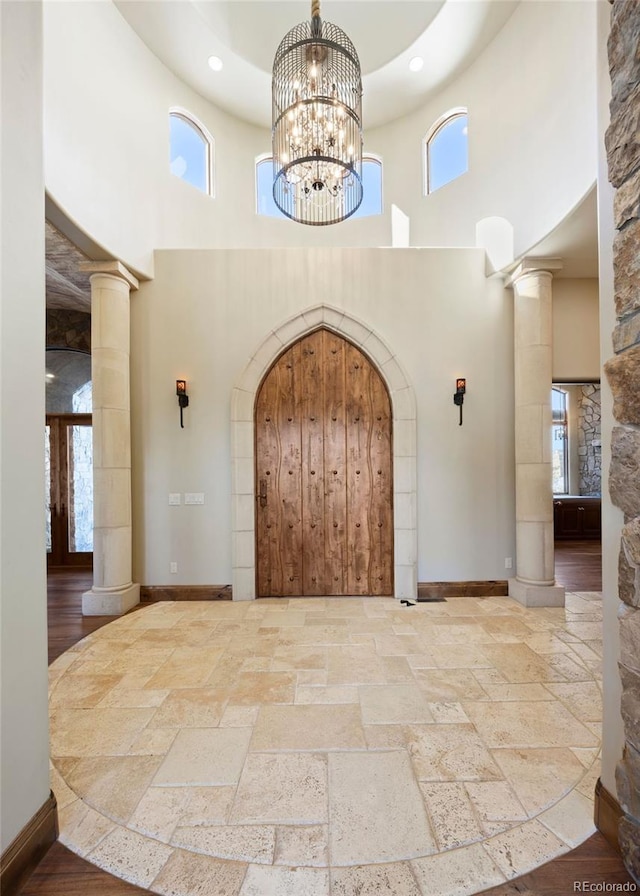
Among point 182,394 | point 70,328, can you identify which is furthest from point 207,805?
point 70,328

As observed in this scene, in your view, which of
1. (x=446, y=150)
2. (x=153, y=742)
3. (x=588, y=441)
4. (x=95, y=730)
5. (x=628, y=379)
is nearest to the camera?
(x=628, y=379)

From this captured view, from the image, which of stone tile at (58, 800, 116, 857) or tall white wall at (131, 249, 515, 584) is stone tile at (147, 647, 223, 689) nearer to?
stone tile at (58, 800, 116, 857)

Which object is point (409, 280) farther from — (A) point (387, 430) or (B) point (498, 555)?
(B) point (498, 555)

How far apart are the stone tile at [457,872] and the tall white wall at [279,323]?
9.04 ft

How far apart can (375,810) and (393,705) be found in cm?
71

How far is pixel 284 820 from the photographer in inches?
60.6

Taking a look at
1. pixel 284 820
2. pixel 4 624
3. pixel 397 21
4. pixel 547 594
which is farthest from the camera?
pixel 397 21

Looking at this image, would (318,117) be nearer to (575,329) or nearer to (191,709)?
(575,329)

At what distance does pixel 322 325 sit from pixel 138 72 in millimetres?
3357

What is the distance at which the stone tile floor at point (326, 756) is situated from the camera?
139cm

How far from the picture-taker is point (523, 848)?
1435mm

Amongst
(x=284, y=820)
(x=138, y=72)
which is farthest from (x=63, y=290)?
(x=284, y=820)

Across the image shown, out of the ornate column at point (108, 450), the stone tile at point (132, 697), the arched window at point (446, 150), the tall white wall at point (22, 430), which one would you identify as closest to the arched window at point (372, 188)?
the arched window at point (446, 150)

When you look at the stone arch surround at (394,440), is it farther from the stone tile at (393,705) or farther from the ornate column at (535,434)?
the stone tile at (393,705)
